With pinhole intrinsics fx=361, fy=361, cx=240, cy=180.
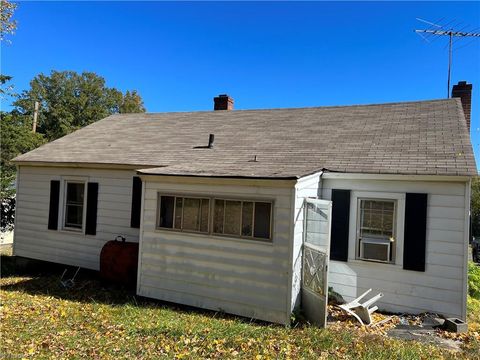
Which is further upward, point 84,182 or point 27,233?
point 84,182

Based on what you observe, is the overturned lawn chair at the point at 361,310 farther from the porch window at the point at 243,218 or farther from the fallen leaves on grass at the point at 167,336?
the porch window at the point at 243,218

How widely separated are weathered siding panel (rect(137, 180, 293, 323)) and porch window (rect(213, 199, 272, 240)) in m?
0.14

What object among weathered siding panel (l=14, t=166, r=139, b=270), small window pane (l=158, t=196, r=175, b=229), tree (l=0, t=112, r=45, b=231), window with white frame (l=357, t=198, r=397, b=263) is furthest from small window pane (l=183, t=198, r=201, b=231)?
tree (l=0, t=112, r=45, b=231)

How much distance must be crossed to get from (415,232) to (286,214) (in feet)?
9.27

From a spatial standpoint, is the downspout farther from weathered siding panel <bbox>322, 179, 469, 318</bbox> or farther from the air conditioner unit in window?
the air conditioner unit in window

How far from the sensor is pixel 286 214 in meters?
6.52

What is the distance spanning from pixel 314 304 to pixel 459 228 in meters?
3.23

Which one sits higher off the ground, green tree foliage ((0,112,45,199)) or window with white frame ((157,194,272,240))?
green tree foliage ((0,112,45,199))

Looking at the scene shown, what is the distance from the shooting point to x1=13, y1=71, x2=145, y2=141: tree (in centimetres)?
4025

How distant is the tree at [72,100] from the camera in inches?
1585

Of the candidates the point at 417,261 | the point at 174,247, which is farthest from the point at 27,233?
the point at 417,261

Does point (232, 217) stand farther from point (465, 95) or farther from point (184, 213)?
point (465, 95)

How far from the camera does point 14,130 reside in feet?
63.8

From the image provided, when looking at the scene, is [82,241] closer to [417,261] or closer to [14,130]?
[417,261]
